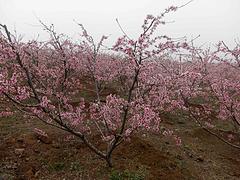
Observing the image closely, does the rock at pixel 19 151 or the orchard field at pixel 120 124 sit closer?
the orchard field at pixel 120 124

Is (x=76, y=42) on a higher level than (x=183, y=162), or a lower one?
higher

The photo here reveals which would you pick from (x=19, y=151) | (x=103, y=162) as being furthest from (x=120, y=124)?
(x=19, y=151)

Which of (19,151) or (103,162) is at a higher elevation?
(103,162)

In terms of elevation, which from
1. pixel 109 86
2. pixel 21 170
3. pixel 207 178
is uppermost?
pixel 109 86

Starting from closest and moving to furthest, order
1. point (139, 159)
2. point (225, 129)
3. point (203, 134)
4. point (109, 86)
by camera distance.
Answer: point (139, 159)
point (203, 134)
point (225, 129)
point (109, 86)

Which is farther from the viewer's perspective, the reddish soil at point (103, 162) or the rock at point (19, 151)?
the rock at point (19, 151)

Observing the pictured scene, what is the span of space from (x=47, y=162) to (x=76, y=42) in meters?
8.70

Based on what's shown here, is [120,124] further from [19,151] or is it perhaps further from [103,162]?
[19,151]

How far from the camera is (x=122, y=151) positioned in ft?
66.5

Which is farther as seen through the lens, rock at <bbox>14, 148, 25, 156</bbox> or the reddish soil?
rock at <bbox>14, 148, 25, 156</bbox>

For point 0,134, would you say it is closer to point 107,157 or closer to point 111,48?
point 107,157

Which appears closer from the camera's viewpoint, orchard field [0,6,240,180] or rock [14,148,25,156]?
orchard field [0,6,240,180]

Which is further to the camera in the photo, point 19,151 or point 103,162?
point 19,151

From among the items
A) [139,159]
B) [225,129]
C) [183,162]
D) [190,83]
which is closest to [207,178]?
[183,162]
